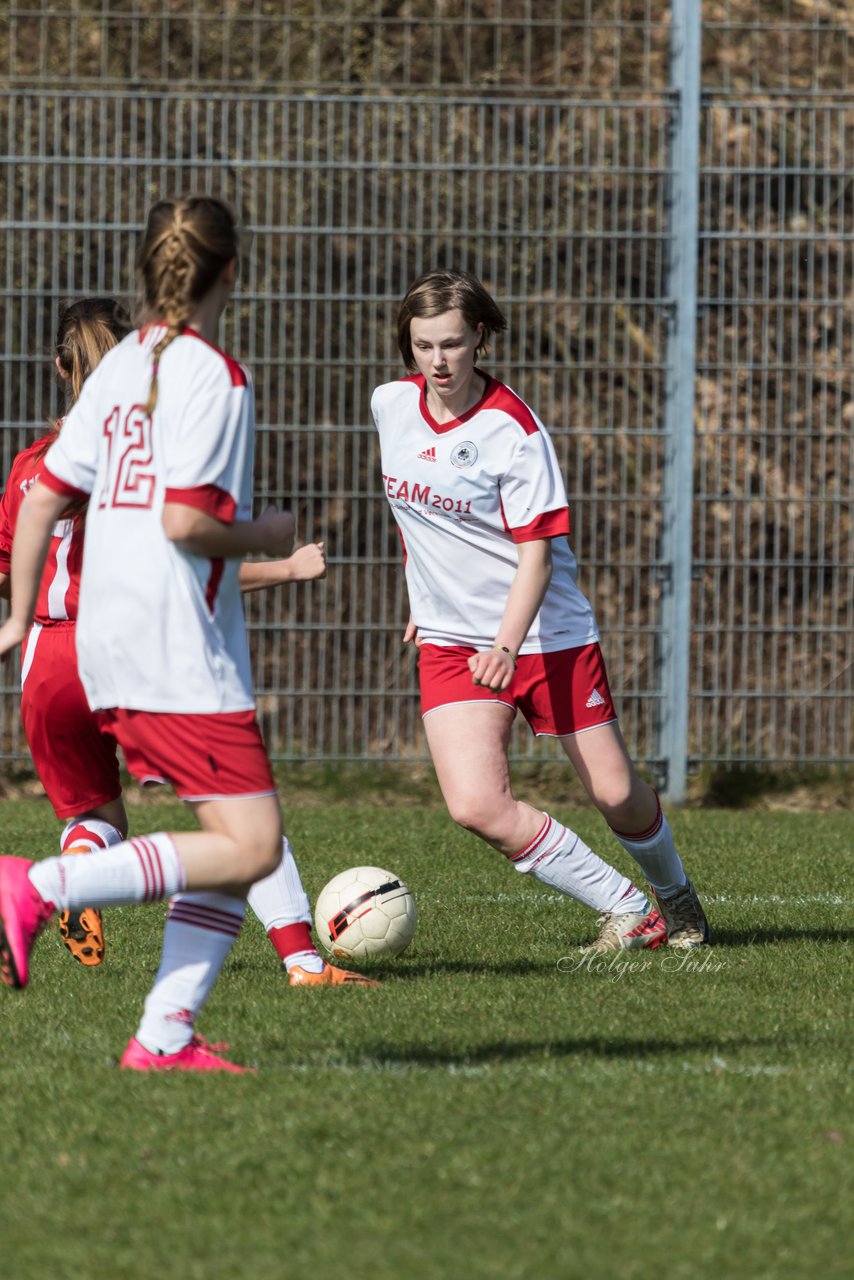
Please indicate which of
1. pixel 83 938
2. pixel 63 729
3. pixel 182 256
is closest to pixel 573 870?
pixel 83 938

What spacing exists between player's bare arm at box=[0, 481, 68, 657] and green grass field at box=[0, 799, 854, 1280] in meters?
1.05

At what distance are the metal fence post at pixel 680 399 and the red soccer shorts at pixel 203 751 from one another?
6.33 meters

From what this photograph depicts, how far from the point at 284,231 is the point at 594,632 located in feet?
16.1

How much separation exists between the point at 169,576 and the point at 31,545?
33 centimetres

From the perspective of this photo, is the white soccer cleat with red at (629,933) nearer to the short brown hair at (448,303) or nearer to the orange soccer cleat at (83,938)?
the orange soccer cleat at (83,938)

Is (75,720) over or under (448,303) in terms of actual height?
under

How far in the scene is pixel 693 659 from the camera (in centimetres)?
989

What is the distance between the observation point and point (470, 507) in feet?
17.1

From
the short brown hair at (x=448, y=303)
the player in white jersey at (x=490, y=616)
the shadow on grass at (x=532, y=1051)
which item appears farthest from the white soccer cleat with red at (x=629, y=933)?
the short brown hair at (x=448, y=303)

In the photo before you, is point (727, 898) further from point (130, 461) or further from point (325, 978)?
point (130, 461)

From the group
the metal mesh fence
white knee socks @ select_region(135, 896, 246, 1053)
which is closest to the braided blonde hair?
white knee socks @ select_region(135, 896, 246, 1053)

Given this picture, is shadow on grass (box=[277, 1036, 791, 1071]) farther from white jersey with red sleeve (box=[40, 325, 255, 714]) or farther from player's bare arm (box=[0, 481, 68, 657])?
player's bare arm (box=[0, 481, 68, 657])

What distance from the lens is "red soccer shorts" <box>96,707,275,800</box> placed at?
3.62 meters

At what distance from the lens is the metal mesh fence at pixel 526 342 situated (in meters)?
9.70
